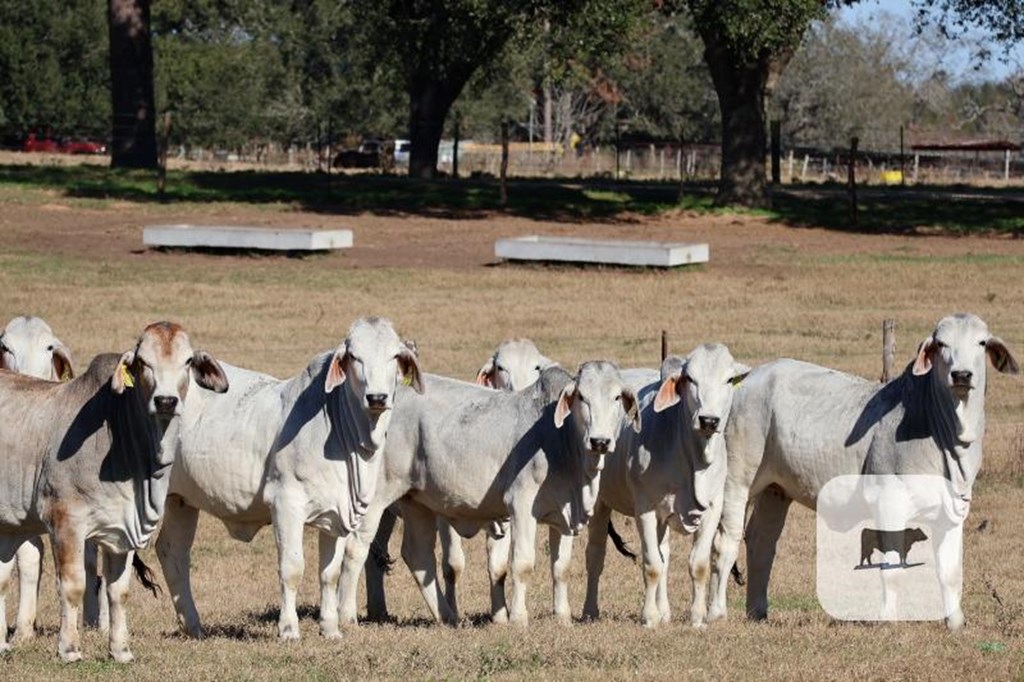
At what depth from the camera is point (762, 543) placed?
1570 centimetres

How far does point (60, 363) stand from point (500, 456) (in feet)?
11.5

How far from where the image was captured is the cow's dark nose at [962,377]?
13.8 meters

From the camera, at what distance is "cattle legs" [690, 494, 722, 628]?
14422mm

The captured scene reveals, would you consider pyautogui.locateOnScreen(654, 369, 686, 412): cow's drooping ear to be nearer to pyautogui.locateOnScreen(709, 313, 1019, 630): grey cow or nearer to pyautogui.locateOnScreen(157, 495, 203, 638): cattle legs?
pyautogui.locateOnScreen(709, 313, 1019, 630): grey cow

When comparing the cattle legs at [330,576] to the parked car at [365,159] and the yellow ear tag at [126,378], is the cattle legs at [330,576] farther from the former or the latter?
the parked car at [365,159]

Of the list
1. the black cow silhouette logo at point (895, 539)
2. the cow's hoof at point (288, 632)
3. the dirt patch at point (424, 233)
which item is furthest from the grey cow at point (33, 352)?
the dirt patch at point (424, 233)

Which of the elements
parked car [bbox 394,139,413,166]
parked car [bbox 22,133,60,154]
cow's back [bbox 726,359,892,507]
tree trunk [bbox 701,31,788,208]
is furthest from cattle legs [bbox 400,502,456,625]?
parked car [bbox 394,139,413,166]

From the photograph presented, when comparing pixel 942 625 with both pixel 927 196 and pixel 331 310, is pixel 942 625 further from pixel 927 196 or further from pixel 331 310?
pixel 927 196

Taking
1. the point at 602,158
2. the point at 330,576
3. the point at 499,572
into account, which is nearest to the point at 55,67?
the point at 602,158

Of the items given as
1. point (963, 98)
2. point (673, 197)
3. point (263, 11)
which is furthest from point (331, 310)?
point (963, 98)

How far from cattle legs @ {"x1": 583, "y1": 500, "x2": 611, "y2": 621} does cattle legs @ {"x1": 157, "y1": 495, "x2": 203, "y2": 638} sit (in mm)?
2814

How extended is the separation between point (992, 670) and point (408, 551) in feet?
16.1

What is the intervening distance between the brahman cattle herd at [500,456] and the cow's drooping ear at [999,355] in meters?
0.02

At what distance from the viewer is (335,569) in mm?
13922
